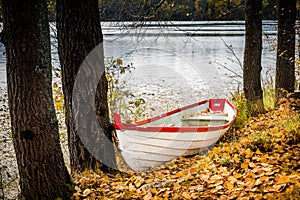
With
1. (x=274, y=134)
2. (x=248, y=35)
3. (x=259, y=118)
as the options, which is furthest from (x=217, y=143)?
(x=248, y=35)

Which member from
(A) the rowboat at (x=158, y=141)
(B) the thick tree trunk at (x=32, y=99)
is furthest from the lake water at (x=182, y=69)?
(B) the thick tree trunk at (x=32, y=99)

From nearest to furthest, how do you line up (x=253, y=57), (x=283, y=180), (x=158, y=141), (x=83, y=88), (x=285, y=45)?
(x=283, y=180) → (x=83, y=88) → (x=158, y=141) → (x=285, y=45) → (x=253, y=57)

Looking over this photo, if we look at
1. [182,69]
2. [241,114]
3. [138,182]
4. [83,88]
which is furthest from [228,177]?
[182,69]

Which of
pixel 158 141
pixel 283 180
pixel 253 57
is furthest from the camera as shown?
pixel 253 57

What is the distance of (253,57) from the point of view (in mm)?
6832

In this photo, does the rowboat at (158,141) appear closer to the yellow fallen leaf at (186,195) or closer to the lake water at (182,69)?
the yellow fallen leaf at (186,195)

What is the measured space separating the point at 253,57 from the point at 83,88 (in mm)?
3840

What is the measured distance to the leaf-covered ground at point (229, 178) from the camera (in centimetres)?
338

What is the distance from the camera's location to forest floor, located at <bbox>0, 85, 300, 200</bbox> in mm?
3391

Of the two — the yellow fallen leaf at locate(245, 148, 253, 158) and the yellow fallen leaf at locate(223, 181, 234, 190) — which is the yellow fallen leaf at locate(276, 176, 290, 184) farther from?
the yellow fallen leaf at locate(245, 148, 253, 158)

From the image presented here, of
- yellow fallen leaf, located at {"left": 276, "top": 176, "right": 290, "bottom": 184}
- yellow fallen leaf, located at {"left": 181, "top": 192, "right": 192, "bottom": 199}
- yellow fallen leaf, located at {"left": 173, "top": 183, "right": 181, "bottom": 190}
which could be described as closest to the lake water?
yellow fallen leaf, located at {"left": 173, "top": 183, "right": 181, "bottom": 190}

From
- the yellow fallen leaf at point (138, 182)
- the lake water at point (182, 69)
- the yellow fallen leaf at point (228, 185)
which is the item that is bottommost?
the yellow fallen leaf at point (138, 182)

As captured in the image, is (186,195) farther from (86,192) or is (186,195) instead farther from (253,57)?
(253,57)

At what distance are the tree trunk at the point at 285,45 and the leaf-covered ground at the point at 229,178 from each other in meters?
1.89
